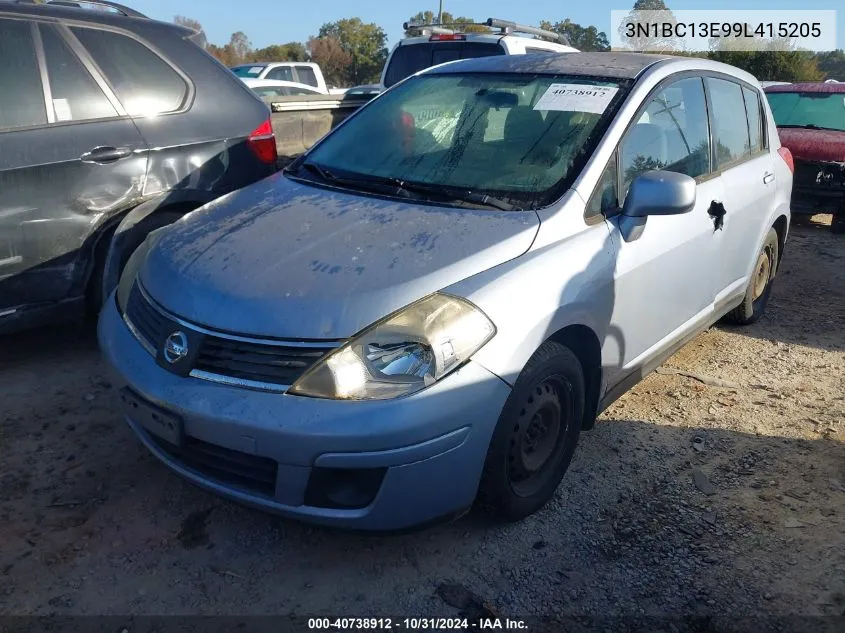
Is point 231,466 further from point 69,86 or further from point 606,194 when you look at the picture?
point 69,86

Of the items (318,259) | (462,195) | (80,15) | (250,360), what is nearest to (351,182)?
(462,195)

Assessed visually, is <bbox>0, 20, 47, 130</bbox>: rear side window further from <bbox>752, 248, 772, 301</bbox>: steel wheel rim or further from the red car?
the red car

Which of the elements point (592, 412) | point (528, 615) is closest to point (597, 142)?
point (592, 412)

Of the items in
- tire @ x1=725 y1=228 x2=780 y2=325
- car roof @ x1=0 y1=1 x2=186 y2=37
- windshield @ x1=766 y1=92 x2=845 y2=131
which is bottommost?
tire @ x1=725 y1=228 x2=780 y2=325

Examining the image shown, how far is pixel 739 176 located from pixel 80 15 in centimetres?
367

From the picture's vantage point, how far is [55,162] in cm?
372

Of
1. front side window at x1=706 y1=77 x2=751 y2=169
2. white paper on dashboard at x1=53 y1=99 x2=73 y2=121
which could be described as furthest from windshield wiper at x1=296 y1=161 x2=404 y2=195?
front side window at x1=706 y1=77 x2=751 y2=169

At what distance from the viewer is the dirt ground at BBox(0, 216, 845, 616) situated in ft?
8.22

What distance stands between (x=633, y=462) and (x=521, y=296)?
124cm

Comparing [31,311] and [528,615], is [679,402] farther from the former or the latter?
[31,311]

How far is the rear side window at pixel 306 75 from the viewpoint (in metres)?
16.3

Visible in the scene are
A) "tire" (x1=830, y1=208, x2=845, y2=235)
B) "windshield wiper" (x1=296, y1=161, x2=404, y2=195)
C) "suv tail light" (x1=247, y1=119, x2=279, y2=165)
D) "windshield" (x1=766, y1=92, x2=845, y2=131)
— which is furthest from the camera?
"windshield" (x1=766, y1=92, x2=845, y2=131)

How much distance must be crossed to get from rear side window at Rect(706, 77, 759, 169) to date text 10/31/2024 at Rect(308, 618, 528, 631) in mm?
2651

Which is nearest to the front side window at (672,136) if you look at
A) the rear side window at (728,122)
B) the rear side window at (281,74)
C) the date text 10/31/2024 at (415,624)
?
the rear side window at (728,122)
